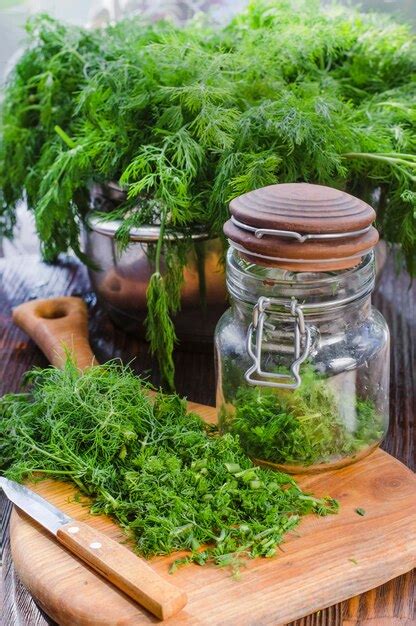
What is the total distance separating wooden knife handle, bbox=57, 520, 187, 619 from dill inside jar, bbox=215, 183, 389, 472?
0.23 meters

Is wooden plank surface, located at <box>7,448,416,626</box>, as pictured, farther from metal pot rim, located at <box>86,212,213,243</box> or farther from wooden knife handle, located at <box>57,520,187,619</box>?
metal pot rim, located at <box>86,212,213,243</box>

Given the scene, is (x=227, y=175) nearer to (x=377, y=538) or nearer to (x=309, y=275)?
(x=309, y=275)

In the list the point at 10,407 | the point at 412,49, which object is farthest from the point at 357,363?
the point at 412,49

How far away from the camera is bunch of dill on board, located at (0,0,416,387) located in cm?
112

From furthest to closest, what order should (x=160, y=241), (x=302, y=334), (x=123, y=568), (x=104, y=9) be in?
1. (x=104, y=9)
2. (x=160, y=241)
3. (x=302, y=334)
4. (x=123, y=568)

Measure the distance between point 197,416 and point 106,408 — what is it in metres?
0.12

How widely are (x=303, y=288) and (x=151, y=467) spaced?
0.26m

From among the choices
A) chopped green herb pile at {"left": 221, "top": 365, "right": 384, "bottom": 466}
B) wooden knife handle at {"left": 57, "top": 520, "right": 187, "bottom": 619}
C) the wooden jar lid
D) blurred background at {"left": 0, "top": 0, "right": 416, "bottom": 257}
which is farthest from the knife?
blurred background at {"left": 0, "top": 0, "right": 416, "bottom": 257}

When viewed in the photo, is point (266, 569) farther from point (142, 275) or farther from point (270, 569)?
point (142, 275)

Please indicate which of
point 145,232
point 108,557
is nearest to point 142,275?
point 145,232

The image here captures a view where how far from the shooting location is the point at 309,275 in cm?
97

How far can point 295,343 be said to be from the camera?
93cm

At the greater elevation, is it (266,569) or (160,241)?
(160,241)

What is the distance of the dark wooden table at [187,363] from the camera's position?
0.86 metres
